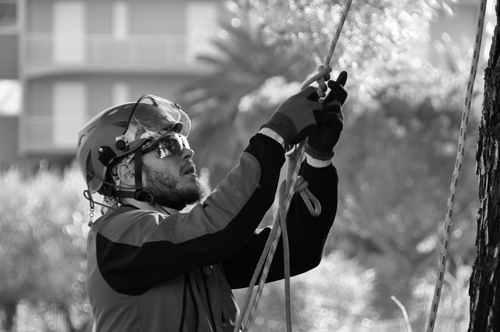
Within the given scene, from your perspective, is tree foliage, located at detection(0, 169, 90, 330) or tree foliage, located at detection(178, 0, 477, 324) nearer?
tree foliage, located at detection(178, 0, 477, 324)

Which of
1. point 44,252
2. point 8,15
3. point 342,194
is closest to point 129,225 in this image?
point 342,194

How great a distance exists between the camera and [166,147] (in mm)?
3213

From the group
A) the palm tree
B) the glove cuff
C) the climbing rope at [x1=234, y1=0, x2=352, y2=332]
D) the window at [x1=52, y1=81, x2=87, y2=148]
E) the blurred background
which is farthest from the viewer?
the window at [x1=52, y1=81, x2=87, y2=148]

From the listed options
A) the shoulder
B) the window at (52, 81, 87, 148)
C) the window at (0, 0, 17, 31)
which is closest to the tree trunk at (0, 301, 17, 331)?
the window at (52, 81, 87, 148)

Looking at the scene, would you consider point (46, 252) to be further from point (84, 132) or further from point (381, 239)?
point (84, 132)

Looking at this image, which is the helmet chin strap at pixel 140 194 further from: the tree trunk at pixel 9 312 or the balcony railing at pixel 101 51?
the balcony railing at pixel 101 51

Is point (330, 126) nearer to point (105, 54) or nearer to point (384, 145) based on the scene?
point (384, 145)

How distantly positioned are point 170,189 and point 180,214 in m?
0.32

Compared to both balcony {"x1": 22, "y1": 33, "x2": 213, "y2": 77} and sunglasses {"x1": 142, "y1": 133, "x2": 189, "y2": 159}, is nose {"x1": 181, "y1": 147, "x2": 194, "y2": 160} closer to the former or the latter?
sunglasses {"x1": 142, "y1": 133, "x2": 189, "y2": 159}

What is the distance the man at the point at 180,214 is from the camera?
2.75 metres

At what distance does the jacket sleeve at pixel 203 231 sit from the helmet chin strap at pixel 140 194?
30 centimetres

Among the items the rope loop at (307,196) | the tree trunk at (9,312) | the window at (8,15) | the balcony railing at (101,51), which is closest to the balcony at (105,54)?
the balcony railing at (101,51)

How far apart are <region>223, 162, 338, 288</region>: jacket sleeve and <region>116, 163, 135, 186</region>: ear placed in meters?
0.48

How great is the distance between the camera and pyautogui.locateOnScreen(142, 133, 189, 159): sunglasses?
126 inches
